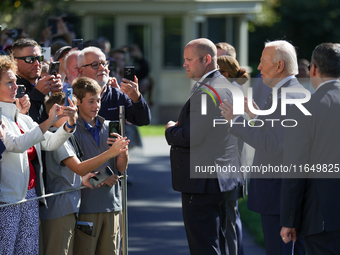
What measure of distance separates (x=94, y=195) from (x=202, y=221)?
3.06ft

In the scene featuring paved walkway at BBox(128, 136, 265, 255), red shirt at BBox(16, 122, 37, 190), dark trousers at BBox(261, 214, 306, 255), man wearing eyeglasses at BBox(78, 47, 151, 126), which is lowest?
paved walkway at BBox(128, 136, 265, 255)

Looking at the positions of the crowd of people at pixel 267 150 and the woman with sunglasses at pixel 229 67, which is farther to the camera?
the woman with sunglasses at pixel 229 67

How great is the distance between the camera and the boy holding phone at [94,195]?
14.4 ft

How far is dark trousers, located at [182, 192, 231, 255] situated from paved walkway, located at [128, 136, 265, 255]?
1.52m

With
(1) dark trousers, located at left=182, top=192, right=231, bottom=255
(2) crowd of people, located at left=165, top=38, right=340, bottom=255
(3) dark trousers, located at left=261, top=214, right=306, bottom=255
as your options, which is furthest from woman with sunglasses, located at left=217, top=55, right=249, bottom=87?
(3) dark trousers, located at left=261, top=214, right=306, bottom=255

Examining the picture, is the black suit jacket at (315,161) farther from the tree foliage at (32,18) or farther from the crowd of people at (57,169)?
the tree foliage at (32,18)

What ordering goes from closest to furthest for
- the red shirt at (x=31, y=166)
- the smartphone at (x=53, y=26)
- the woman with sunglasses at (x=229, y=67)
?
the red shirt at (x=31, y=166) < the woman with sunglasses at (x=229, y=67) < the smartphone at (x=53, y=26)

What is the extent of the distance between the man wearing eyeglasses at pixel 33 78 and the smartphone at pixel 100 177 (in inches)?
34.5

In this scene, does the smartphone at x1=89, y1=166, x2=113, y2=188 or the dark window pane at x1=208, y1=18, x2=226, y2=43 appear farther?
the dark window pane at x1=208, y1=18, x2=226, y2=43

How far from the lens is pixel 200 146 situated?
458 cm

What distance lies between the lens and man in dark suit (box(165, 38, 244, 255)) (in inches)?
177

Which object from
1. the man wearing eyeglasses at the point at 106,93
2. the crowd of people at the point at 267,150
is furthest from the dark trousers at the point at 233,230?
the man wearing eyeglasses at the point at 106,93

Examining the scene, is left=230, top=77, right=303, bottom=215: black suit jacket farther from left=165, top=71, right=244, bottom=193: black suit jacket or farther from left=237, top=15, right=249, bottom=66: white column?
left=237, top=15, right=249, bottom=66: white column

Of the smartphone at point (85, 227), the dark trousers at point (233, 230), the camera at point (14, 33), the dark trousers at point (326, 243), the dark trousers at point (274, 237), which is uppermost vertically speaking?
the camera at point (14, 33)
